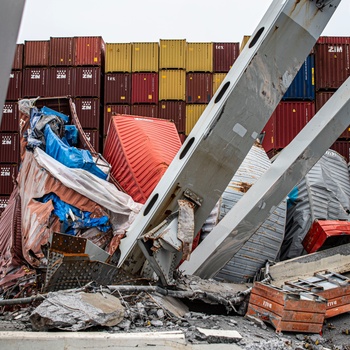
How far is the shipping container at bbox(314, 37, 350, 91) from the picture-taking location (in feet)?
55.5

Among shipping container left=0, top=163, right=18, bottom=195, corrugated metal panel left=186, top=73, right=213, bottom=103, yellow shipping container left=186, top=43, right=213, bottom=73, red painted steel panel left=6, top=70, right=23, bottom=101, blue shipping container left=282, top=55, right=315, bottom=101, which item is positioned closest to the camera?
blue shipping container left=282, top=55, right=315, bottom=101

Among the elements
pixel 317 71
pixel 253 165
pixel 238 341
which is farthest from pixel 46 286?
pixel 317 71

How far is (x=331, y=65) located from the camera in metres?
17.0

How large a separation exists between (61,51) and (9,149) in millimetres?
4502

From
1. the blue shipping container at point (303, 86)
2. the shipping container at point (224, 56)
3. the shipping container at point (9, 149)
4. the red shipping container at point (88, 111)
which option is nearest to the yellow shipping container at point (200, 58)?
the shipping container at point (224, 56)

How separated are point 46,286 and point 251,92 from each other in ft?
11.0

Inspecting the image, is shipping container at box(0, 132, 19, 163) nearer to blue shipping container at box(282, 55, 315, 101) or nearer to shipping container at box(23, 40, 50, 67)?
shipping container at box(23, 40, 50, 67)

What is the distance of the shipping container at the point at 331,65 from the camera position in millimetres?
16906

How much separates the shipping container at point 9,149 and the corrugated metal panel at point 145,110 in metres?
4.86

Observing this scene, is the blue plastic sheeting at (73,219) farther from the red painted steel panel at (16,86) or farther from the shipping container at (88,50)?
the red painted steel panel at (16,86)

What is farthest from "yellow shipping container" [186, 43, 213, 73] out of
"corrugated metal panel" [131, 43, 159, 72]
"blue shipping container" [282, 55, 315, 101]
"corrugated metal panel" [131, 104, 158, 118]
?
"blue shipping container" [282, 55, 315, 101]

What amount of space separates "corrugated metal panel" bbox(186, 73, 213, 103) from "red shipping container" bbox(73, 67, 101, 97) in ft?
11.9

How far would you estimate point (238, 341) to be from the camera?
4008 mm

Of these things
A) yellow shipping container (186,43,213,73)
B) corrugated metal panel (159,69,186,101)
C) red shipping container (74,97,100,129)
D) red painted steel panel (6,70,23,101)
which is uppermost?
yellow shipping container (186,43,213,73)
